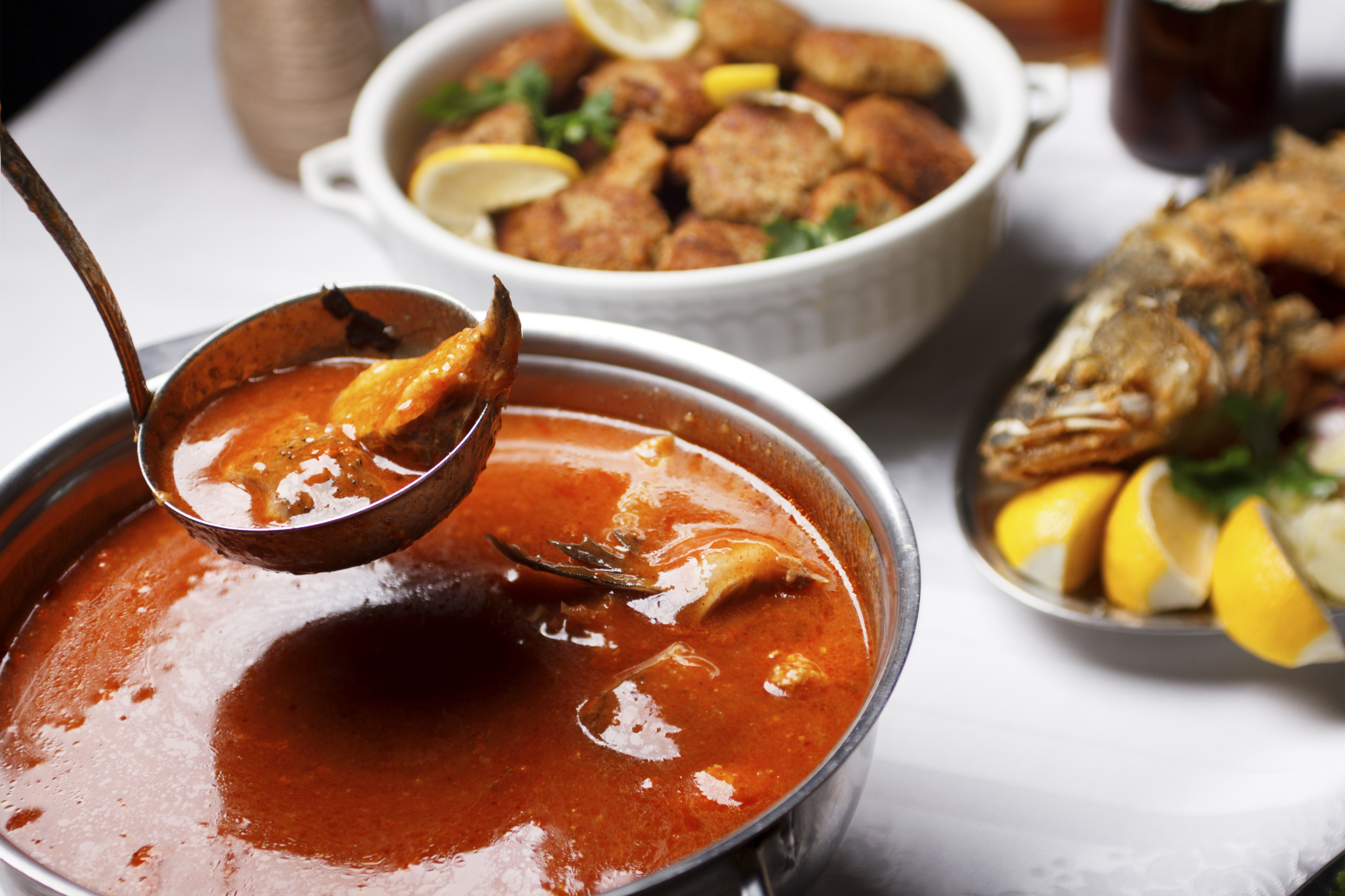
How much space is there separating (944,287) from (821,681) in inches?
26.6

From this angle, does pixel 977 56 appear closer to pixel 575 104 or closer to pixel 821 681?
pixel 575 104

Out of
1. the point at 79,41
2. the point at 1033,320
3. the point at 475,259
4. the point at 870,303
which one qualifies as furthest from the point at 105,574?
the point at 79,41

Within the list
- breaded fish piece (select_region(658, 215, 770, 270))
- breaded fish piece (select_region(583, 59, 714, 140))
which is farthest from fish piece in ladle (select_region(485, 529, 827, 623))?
breaded fish piece (select_region(583, 59, 714, 140))

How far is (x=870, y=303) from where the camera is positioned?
4.66 feet

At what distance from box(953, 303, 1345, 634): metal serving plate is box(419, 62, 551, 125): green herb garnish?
0.74 meters

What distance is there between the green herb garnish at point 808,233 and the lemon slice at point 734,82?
313mm

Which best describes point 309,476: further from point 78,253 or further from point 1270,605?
point 1270,605

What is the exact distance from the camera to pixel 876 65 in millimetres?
1704

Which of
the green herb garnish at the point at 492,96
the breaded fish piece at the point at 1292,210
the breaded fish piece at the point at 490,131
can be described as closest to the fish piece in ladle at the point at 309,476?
the breaded fish piece at the point at 490,131

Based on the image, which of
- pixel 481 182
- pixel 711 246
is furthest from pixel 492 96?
pixel 711 246

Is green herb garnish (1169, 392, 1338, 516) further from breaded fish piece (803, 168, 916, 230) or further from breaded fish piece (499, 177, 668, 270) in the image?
breaded fish piece (499, 177, 668, 270)

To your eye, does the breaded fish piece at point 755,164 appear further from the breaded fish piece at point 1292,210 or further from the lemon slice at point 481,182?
the breaded fish piece at point 1292,210

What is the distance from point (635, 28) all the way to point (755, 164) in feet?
1.45

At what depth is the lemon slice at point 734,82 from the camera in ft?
5.59
